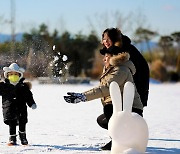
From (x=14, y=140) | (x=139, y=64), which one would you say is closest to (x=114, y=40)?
(x=139, y=64)

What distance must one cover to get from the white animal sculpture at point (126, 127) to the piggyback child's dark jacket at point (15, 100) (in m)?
1.30

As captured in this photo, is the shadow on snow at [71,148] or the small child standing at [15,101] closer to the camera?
the shadow on snow at [71,148]

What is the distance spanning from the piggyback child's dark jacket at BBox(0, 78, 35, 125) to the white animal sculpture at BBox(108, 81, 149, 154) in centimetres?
130

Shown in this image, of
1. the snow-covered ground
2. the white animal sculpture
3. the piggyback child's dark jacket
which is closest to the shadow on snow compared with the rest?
the snow-covered ground

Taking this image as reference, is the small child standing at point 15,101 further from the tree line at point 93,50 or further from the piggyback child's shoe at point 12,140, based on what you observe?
the tree line at point 93,50

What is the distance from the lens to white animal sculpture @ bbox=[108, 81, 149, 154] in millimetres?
4695

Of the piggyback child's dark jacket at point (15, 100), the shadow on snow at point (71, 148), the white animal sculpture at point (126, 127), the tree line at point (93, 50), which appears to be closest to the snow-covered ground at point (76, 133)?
the shadow on snow at point (71, 148)

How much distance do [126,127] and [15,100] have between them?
154cm

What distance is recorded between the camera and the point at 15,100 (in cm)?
567

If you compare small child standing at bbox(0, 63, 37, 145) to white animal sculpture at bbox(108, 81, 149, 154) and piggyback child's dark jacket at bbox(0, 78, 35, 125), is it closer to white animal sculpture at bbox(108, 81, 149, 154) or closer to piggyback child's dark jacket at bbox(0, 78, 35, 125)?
piggyback child's dark jacket at bbox(0, 78, 35, 125)

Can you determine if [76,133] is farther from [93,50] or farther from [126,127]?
[93,50]

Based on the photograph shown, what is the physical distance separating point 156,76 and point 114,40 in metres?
29.1

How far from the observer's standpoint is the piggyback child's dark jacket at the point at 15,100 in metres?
5.67

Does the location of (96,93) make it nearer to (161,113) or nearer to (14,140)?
(14,140)
